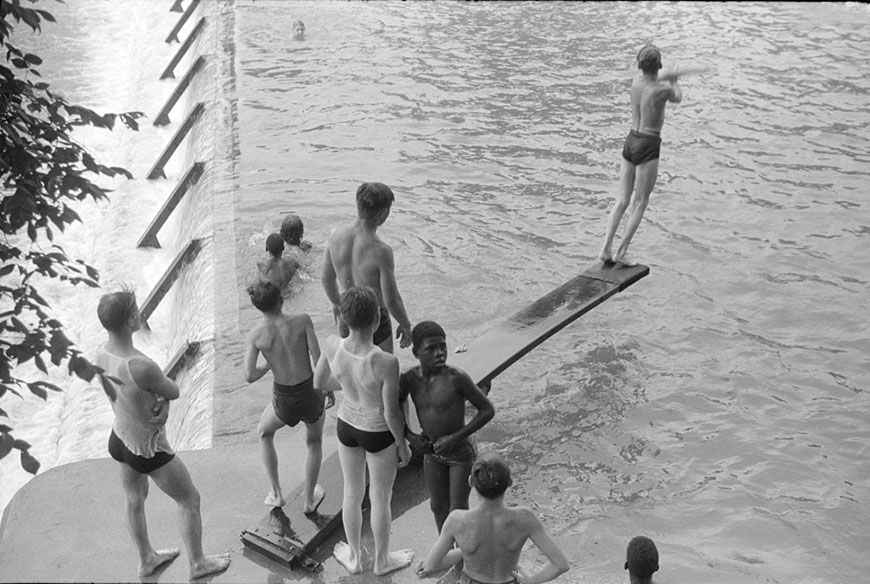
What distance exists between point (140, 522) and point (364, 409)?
1528 mm

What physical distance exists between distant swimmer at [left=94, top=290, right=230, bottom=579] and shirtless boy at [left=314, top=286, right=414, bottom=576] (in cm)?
88

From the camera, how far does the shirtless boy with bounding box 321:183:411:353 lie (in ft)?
20.9

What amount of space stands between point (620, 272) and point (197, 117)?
9686 mm

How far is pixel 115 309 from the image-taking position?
5.20 meters

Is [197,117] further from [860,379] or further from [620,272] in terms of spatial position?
[860,379]

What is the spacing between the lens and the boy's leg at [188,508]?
221 inches

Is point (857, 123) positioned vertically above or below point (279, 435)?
above

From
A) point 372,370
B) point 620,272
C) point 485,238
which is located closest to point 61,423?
point 485,238

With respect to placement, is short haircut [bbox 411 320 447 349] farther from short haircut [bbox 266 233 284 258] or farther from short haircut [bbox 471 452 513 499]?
short haircut [bbox 266 233 284 258]

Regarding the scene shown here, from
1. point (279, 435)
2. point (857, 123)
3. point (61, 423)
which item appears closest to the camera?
point (279, 435)

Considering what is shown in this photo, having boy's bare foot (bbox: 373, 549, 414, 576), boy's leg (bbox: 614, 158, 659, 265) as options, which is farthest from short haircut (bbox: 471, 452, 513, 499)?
boy's leg (bbox: 614, 158, 659, 265)

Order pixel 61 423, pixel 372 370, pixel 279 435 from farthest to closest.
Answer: pixel 61 423
pixel 279 435
pixel 372 370

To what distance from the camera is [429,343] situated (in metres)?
5.49

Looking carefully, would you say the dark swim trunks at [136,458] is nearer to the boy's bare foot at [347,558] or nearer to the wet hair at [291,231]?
the boy's bare foot at [347,558]
